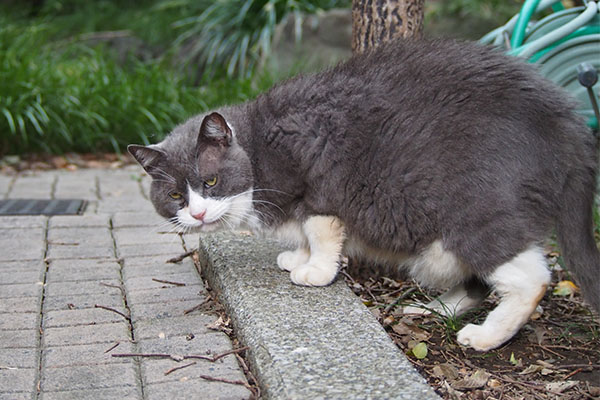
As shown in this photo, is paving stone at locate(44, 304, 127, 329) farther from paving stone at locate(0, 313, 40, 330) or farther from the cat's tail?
the cat's tail

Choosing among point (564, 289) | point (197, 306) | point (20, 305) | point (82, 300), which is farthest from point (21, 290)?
point (564, 289)

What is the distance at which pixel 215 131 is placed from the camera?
279cm

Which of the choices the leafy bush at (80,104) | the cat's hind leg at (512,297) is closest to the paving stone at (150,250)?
the cat's hind leg at (512,297)

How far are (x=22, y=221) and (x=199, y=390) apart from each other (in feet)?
7.88

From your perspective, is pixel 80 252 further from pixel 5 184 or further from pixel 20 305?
pixel 5 184

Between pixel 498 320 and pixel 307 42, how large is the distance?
17.1 feet

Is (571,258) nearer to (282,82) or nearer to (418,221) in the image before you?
(418,221)

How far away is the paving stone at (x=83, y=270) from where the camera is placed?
10.8ft

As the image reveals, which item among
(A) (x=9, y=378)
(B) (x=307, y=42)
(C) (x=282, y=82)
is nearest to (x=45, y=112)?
(B) (x=307, y=42)

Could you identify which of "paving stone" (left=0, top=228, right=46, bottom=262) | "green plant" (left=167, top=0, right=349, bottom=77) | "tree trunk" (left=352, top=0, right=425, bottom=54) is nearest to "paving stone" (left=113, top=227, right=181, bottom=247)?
"paving stone" (left=0, top=228, right=46, bottom=262)

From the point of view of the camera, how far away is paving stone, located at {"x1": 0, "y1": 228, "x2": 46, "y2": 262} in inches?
140

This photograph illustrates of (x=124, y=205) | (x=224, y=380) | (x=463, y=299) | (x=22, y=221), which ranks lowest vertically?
(x=124, y=205)

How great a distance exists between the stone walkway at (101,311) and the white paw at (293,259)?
0.39m

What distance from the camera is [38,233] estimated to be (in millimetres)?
3928
